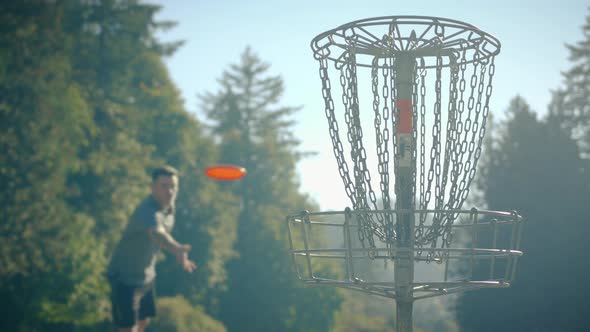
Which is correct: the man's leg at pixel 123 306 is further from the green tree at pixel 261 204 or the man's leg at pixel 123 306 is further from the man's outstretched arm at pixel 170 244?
the green tree at pixel 261 204

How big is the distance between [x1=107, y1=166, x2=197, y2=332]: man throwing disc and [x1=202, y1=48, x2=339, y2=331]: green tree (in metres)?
20.5

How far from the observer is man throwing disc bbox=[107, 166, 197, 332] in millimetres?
5617

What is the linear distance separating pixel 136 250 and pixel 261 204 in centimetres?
3169

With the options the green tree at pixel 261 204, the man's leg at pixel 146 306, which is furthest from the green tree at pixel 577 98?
the man's leg at pixel 146 306

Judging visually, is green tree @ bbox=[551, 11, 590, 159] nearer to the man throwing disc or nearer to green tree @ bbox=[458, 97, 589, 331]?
green tree @ bbox=[458, 97, 589, 331]

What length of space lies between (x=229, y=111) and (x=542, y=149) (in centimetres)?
2161

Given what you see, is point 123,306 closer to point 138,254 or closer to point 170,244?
point 138,254

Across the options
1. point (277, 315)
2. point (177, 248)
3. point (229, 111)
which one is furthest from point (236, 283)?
point (177, 248)

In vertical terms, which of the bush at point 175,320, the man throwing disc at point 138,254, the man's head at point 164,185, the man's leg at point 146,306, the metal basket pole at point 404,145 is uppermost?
the metal basket pole at point 404,145

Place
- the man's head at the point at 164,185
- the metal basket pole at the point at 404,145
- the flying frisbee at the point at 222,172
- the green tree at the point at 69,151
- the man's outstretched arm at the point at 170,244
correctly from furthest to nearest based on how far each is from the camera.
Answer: the green tree at the point at 69,151
the flying frisbee at the point at 222,172
the man's head at the point at 164,185
the man's outstretched arm at the point at 170,244
the metal basket pole at the point at 404,145

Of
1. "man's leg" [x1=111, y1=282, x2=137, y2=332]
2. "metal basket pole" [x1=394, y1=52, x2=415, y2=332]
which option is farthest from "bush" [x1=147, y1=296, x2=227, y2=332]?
"metal basket pole" [x1=394, y1=52, x2=415, y2=332]

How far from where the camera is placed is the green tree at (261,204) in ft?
104

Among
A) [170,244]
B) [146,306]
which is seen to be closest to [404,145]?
[170,244]

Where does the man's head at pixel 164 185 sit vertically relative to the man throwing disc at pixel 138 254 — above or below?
above
